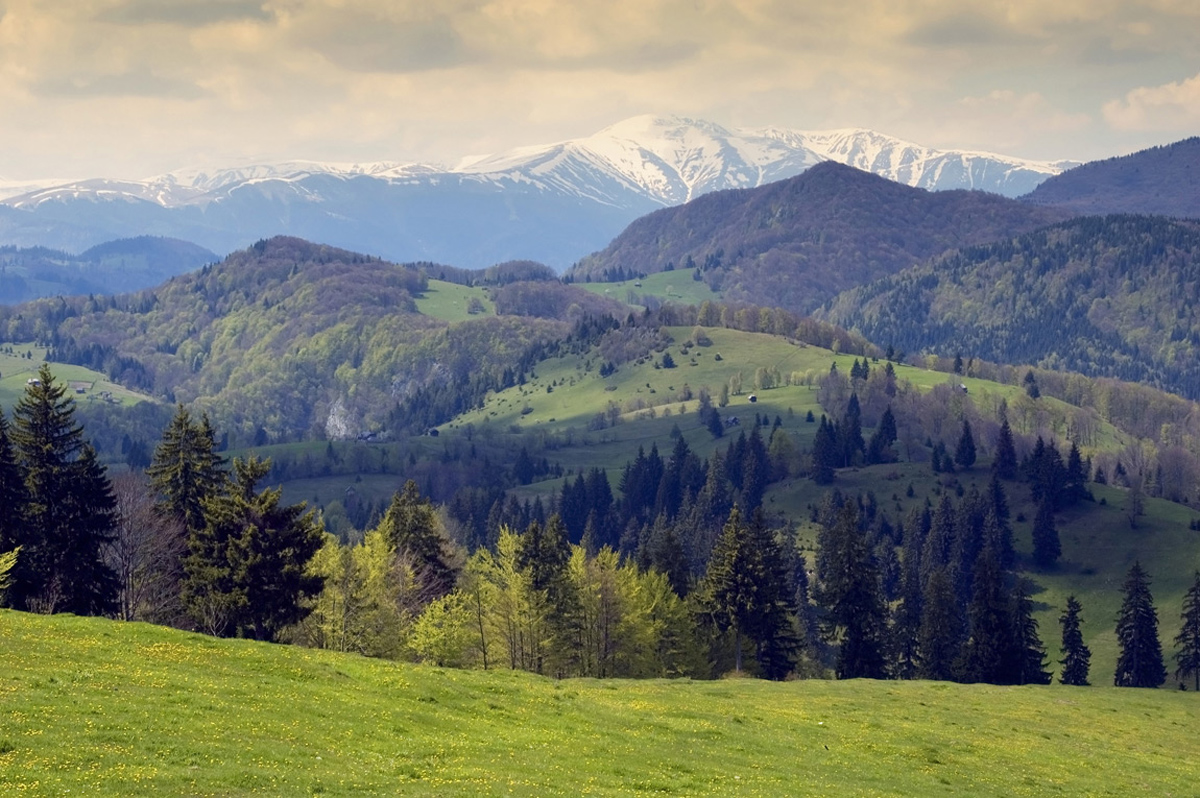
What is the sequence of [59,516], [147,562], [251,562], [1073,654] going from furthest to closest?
[1073,654], [147,562], [59,516], [251,562]

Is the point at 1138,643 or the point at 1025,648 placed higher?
the point at 1025,648

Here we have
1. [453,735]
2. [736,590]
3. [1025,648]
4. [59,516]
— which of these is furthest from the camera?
[1025,648]

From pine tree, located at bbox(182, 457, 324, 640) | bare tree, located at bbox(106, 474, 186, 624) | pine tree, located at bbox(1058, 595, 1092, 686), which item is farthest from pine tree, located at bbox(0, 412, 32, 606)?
pine tree, located at bbox(1058, 595, 1092, 686)

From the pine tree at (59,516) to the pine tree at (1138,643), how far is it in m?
108

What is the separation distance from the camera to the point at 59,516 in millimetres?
75562

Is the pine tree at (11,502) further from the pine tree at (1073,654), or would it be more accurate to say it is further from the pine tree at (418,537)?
the pine tree at (1073,654)

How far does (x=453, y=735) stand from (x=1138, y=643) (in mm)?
109953

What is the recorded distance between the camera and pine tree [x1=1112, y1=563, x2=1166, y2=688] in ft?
450

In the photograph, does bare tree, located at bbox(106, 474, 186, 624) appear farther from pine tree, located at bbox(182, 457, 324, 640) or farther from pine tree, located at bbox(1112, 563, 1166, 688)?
pine tree, located at bbox(1112, 563, 1166, 688)

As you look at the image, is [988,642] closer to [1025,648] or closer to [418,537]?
[1025,648]

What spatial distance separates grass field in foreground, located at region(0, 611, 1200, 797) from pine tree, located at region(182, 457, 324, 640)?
13856 mm

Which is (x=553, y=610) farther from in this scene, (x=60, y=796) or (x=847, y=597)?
(x=60, y=796)

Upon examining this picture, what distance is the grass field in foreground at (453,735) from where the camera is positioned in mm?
38781

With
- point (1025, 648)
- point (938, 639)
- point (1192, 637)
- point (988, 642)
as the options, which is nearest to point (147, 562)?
point (988, 642)
